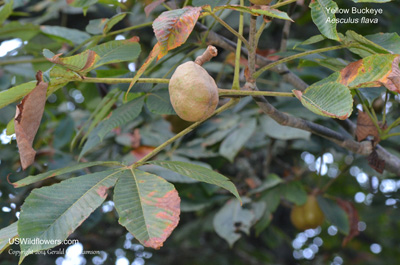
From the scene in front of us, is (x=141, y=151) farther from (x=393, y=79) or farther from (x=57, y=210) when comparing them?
(x=393, y=79)

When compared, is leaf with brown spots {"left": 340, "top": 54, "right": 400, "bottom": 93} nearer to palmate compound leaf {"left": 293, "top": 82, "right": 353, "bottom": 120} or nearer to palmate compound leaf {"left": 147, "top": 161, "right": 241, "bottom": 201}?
palmate compound leaf {"left": 293, "top": 82, "right": 353, "bottom": 120}

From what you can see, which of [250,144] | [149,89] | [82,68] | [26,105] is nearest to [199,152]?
[250,144]

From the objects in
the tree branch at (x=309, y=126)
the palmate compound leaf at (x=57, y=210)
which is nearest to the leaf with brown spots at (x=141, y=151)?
the tree branch at (x=309, y=126)

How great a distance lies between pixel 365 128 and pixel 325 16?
44cm

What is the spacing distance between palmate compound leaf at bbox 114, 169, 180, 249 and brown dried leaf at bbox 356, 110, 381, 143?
2.06ft

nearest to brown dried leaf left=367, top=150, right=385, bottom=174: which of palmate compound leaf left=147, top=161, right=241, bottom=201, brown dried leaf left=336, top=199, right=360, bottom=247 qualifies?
palmate compound leaf left=147, top=161, right=241, bottom=201

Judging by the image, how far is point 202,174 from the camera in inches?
31.5

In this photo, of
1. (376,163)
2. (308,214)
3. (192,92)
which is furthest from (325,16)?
(308,214)

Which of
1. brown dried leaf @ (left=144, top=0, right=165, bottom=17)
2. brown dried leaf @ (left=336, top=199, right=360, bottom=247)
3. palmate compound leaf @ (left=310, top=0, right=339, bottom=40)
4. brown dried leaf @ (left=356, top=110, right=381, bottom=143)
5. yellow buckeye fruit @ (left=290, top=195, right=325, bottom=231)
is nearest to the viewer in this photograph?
palmate compound leaf @ (left=310, top=0, right=339, bottom=40)

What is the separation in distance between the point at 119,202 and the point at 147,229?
78 mm

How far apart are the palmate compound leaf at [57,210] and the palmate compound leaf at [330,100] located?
1.30ft

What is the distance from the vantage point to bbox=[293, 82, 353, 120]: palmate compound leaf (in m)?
0.69

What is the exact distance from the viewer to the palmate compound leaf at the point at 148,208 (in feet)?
2.25

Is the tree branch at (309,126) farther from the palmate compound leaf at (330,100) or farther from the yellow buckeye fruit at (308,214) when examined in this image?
the yellow buckeye fruit at (308,214)
